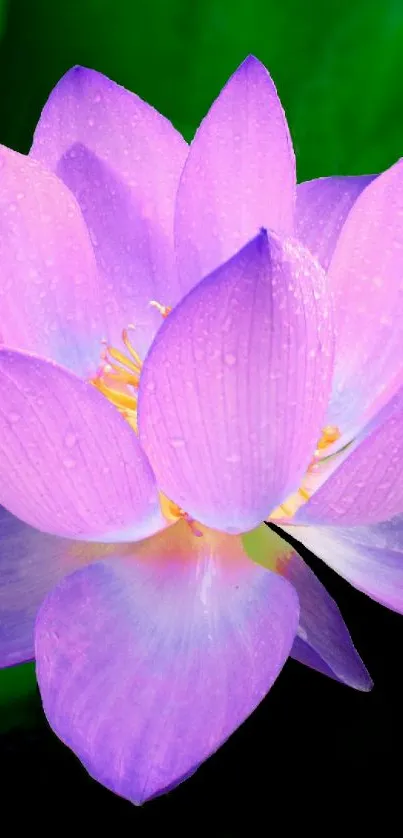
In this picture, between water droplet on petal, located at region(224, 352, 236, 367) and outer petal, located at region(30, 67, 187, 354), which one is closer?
water droplet on petal, located at region(224, 352, 236, 367)

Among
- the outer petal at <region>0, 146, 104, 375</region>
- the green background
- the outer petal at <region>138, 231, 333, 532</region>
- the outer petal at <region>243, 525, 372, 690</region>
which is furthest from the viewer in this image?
the green background

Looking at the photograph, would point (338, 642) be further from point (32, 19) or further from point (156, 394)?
point (32, 19)

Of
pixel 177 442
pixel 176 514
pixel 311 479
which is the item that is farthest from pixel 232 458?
pixel 311 479

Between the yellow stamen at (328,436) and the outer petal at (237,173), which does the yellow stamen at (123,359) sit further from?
the yellow stamen at (328,436)

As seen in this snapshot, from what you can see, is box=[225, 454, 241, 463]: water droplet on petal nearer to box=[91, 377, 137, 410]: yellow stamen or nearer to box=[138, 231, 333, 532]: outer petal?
box=[138, 231, 333, 532]: outer petal

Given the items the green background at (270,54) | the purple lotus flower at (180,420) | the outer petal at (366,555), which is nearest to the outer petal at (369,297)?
the purple lotus flower at (180,420)

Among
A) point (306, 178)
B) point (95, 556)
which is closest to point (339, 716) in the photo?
point (95, 556)

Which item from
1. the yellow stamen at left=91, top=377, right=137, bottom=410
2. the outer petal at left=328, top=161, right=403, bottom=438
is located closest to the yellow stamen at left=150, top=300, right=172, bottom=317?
the yellow stamen at left=91, top=377, right=137, bottom=410
